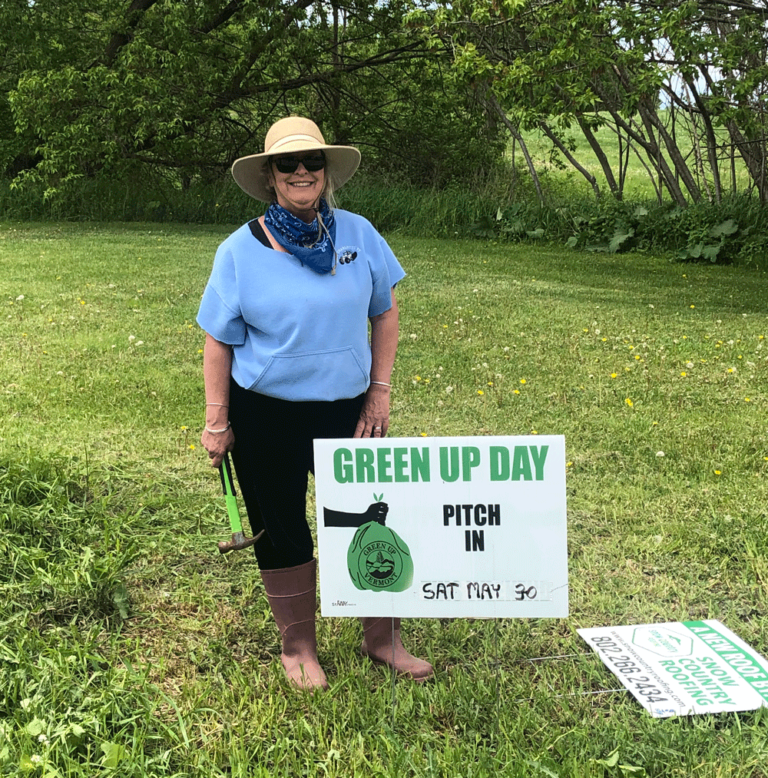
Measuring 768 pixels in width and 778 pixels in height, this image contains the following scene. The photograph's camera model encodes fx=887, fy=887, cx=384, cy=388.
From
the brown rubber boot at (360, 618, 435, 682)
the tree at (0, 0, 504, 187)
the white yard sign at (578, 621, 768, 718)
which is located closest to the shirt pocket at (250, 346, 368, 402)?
the brown rubber boot at (360, 618, 435, 682)

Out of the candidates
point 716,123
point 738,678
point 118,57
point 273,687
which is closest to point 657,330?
point 716,123

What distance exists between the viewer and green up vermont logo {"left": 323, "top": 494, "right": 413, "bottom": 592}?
2500 mm

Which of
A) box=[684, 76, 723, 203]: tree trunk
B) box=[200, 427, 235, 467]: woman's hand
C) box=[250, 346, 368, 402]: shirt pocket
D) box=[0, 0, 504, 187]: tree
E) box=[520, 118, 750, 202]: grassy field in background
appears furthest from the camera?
box=[0, 0, 504, 187]: tree

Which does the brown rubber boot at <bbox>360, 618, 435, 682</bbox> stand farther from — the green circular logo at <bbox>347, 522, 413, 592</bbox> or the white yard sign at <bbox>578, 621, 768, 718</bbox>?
the white yard sign at <bbox>578, 621, 768, 718</bbox>

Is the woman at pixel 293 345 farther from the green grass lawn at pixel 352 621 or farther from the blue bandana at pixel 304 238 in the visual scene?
the green grass lawn at pixel 352 621

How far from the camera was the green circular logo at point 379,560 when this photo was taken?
2.51 meters

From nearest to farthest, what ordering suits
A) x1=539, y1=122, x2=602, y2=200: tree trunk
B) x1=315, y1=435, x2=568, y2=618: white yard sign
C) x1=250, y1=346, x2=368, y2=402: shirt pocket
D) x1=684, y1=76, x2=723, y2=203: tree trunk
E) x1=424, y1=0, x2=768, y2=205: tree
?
x1=315, y1=435, x2=568, y2=618: white yard sign
x1=250, y1=346, x2=368, y2=402: shirt pocket
x1=424, y1=0, x2=768, y2=205: tree
x1=684, y1=76, x2=723, y2=203: tree trunk
x1=539, y1=122, x2=602, y2=200: tree trunk

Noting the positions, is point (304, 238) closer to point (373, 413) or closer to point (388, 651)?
point (373, 413)

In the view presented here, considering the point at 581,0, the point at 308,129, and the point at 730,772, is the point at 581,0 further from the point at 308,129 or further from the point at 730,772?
the point at 730,772

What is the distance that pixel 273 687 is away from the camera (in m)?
2.79

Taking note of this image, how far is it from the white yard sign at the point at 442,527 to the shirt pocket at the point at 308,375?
0.22 m

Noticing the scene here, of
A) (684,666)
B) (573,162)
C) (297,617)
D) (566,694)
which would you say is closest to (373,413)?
(297,617)

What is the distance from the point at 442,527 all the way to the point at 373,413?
0.48 m

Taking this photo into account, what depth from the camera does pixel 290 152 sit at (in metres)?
2.53
